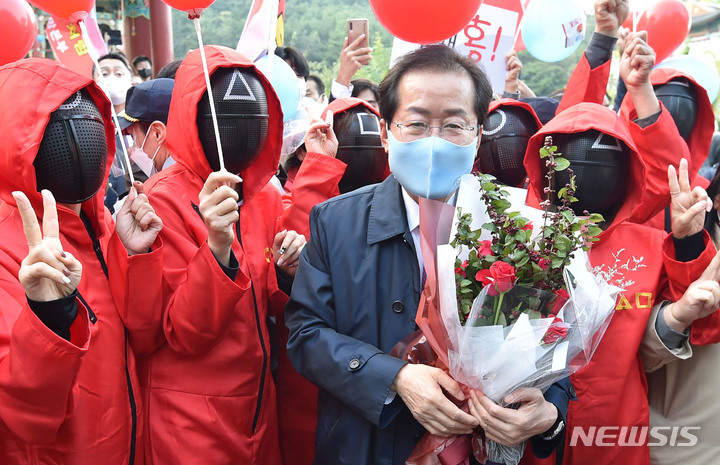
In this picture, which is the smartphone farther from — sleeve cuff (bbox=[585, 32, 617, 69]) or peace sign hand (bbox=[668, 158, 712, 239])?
peace sign hand (bbox=[668, 158, 712, 239])

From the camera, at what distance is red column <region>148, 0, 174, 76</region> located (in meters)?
Answer: 11.6

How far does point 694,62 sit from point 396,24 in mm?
4369

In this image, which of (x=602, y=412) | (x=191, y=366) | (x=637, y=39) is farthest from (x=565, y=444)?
(x=637, y=39)

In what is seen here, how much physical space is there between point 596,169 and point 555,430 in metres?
1.12

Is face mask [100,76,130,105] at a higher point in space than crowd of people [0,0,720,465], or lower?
lower

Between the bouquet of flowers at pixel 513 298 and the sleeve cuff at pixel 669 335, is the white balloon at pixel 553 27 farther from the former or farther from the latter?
the bouquet of flowers at pixel 513 298

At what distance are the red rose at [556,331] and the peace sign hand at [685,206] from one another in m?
0.93

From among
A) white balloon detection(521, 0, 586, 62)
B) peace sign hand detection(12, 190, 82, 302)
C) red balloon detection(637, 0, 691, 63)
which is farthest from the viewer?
red balloon detection(637, 0, 691, 63)

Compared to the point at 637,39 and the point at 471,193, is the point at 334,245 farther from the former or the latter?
the point at 637,39

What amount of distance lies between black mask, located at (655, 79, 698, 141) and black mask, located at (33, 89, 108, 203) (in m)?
2.85

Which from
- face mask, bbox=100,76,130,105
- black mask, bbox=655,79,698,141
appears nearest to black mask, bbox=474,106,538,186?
black mask, bbox=655,79,698,141

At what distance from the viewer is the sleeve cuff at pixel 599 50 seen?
339 centimetres

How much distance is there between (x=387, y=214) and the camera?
2188 mm

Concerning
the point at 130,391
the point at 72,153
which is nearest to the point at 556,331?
the point at 130,391
